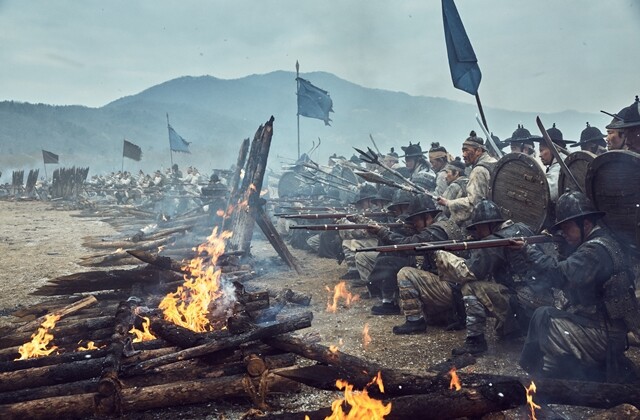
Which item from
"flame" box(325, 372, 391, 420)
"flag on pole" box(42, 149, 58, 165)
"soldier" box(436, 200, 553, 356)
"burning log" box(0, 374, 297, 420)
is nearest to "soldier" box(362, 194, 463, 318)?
"soldier" box(436, 200, 553, 356)

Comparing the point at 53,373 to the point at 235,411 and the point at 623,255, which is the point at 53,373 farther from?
the point at 623,255

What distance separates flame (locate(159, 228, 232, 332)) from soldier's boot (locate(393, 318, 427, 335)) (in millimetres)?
2679

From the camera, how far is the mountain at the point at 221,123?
69.4 metres

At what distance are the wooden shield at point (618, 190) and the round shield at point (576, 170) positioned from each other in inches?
24.4

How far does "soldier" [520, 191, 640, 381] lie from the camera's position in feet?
13.8

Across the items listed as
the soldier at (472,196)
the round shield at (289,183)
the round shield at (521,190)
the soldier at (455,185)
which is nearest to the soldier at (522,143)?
the soldier at (455,185)

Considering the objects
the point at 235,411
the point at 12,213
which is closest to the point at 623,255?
the point at 235,411

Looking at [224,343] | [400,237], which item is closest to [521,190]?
[400,237]

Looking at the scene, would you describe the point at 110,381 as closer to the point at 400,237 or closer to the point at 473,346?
the point at 473,346

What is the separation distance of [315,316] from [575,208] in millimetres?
4172

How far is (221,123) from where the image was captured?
340 ft

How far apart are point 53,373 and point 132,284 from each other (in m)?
3.52

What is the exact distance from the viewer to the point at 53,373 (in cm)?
404

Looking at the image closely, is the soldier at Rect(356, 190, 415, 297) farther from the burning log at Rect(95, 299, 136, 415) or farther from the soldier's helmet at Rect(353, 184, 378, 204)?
the burning log at Rect(95, 299, 136, 415)
